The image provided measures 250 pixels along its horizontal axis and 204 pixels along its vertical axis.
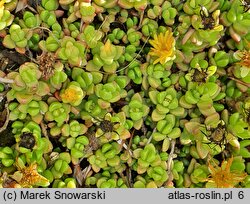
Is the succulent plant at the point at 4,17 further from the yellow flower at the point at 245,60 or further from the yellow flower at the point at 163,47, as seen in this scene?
the yellow flower at the point at 245,60

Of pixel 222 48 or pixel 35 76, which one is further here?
pixel 222 48

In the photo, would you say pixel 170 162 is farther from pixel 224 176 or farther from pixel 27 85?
pixel 27 85

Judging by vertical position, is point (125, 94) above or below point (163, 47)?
below

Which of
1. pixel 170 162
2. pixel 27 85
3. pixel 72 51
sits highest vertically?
pixel 72 51

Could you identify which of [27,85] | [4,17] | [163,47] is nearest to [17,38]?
[4,17]

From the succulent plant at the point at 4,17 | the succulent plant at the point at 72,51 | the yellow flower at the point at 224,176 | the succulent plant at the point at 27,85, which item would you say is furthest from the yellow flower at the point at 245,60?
the succulent plant at the point at 4,17

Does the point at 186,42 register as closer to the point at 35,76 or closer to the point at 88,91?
the point at 88,91
